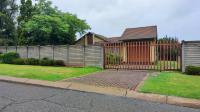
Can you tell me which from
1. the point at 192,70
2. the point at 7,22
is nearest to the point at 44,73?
the point at 192,70

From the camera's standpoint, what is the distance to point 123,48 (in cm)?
1900

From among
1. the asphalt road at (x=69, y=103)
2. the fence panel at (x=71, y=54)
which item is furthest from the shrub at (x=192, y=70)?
the asphalt road at (x=69, y=103)

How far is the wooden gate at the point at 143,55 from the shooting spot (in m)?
16.6

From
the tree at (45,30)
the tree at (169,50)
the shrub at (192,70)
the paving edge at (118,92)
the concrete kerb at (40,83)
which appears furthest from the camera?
the tree at (45,30)

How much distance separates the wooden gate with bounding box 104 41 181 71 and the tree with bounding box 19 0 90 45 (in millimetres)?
14623

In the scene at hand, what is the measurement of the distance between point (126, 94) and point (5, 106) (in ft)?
13.4

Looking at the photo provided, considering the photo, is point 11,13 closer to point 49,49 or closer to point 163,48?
point 49,49

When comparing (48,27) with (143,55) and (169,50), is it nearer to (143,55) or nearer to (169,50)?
(143,55)

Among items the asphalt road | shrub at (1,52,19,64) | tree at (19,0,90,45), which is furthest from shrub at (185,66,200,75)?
tree at (19,0,90,45)

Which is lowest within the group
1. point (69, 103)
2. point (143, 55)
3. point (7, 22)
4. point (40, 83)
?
point (69, 103)

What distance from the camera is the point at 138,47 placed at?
722 inches

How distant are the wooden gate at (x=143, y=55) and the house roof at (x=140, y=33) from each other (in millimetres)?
3508

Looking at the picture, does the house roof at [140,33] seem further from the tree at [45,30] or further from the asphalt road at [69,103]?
the asphalt road at [69,103]

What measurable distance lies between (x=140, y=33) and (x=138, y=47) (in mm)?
7408
